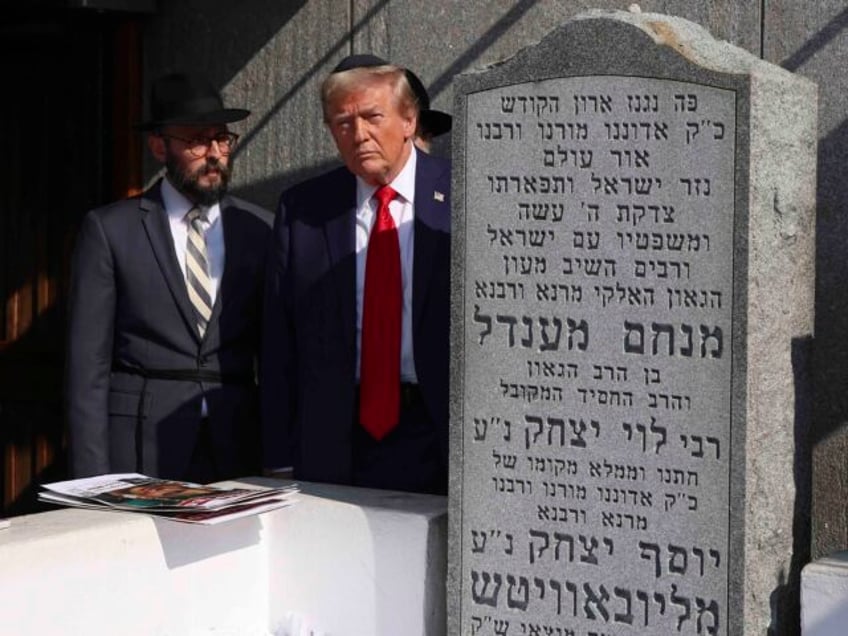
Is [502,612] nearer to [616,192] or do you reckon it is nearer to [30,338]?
[616,192]

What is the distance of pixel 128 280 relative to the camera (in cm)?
471

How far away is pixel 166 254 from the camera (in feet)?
15.5

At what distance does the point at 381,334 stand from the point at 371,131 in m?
0.53

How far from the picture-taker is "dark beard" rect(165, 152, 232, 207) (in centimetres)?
475

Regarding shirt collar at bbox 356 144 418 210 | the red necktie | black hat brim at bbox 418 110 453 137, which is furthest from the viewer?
black hat brim at bbox 418 110 453 137

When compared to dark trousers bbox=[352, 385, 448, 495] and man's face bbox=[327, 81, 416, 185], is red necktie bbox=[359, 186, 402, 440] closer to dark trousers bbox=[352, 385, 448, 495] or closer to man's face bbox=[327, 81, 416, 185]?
dark trousers bbox=[352, 385, 448, 495]

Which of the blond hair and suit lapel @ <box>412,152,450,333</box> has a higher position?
the blond hair

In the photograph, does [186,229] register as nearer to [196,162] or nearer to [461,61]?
[196,162]

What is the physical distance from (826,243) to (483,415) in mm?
1116

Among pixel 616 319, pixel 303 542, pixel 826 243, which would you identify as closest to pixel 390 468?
pixel 303 542

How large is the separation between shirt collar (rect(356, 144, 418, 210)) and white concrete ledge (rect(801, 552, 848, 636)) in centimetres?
143

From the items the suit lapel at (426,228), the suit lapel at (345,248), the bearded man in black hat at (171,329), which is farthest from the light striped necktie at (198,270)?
the suit lapel at (426,228)

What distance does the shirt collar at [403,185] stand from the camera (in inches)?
171

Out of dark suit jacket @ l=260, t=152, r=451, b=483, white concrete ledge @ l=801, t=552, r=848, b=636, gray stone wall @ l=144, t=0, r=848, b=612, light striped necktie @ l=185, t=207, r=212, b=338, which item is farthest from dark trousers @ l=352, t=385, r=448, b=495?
white concrete ledge @ l=801, t=552, r=848, b=636
